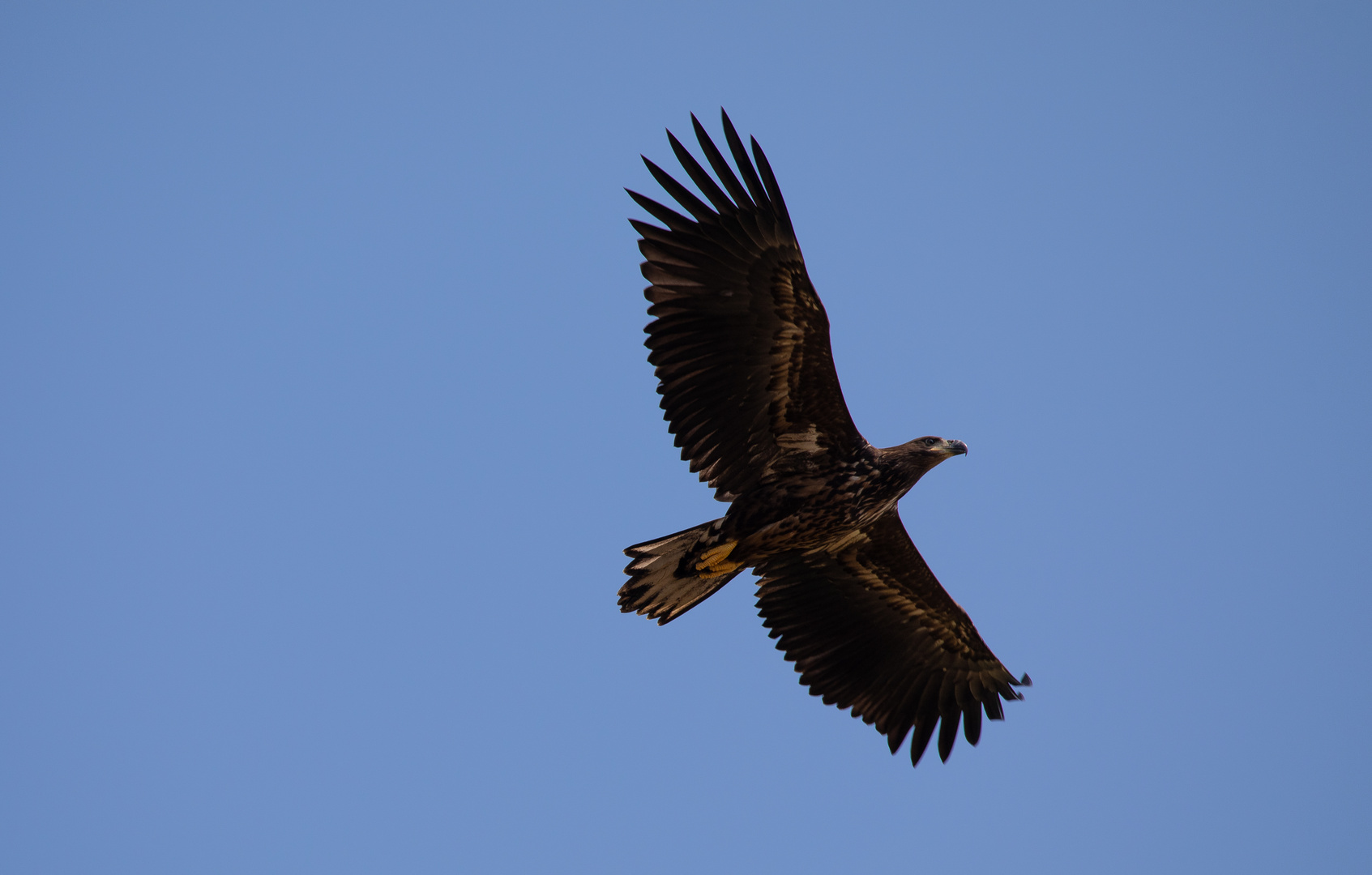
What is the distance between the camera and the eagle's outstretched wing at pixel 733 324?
7.96 metres

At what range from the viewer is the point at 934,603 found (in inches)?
376

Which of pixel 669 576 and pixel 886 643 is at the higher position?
pixel 669 576

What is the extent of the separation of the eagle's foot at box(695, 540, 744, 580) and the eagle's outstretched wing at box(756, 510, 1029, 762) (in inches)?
28.4

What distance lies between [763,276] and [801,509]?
5.94 ft

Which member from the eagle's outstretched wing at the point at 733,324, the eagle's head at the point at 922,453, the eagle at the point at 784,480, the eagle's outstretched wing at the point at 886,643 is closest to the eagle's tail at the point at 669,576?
the eagle at the point at 784,480

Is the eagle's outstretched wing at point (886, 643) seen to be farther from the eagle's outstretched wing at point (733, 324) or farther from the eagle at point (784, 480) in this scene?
the eagle's outstretched wing at point (733, 324)

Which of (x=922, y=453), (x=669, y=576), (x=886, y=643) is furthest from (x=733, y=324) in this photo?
(x=886, y=643)

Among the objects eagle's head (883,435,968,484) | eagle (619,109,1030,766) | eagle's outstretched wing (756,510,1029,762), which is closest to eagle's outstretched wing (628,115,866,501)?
eagle (619,109,1030,766)

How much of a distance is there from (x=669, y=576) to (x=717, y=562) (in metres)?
0.39

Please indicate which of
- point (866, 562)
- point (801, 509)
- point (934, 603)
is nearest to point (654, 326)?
point (801, 509)

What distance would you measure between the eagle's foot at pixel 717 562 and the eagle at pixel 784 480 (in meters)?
0.01

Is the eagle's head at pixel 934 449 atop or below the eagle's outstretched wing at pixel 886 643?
atop

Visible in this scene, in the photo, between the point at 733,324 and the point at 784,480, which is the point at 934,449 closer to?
the point at 784,480

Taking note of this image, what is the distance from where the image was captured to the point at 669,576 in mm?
8609
